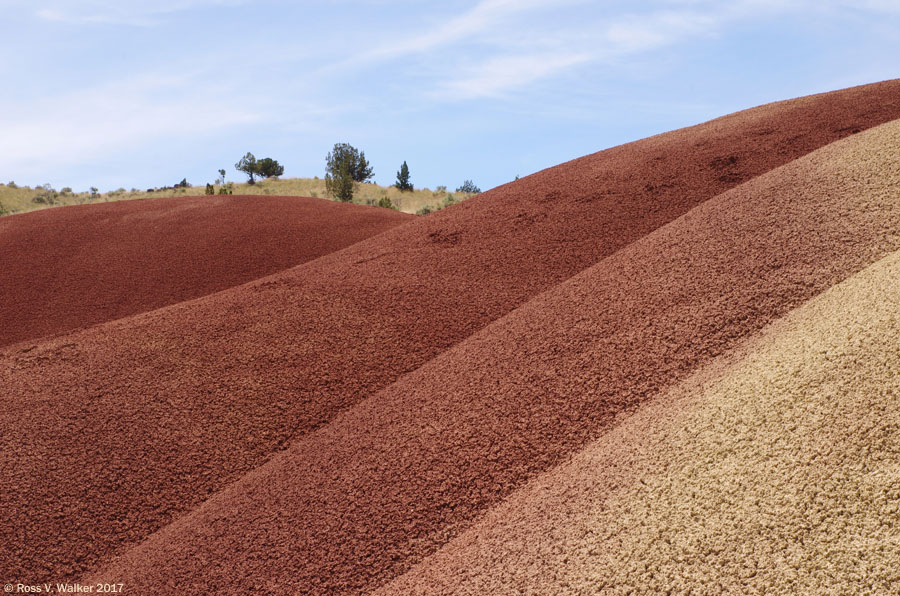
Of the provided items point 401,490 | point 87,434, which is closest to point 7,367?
point 87,434

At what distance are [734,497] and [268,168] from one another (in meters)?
47.4

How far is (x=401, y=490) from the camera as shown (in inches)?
200

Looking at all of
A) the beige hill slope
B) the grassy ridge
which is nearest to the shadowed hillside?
the beige hill slope

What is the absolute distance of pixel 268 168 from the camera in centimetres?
4809

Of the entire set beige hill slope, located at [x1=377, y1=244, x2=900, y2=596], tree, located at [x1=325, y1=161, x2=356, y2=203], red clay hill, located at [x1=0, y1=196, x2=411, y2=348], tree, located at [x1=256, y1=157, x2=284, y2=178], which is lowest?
beige hill slope, located at [x1=377, y1=244, x2=900, y2=596]

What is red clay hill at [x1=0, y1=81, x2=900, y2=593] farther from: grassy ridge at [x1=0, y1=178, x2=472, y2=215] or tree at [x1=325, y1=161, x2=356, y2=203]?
grassy ridge at [x1=0, y1=178, x2=472, y2=215]

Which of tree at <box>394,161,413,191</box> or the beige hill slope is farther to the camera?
tree at <box>394,161,413,191</box>

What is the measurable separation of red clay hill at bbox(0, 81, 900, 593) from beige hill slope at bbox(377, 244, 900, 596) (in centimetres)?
51

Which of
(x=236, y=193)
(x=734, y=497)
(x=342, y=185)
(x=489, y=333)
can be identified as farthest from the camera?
(x=236, y=193)

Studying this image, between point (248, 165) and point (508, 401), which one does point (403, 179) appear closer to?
point (248, 165)

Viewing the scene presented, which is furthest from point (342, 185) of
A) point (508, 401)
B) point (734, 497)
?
point (734, 497)

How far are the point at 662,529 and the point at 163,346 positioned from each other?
6.47 meters

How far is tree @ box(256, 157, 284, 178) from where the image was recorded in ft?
156

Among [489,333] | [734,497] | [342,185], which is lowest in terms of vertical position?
[734,497]
